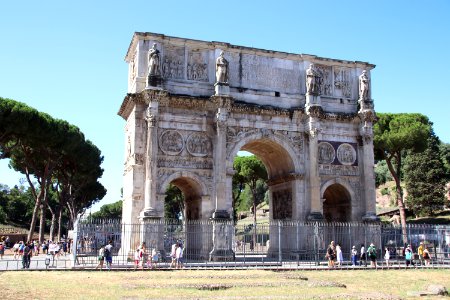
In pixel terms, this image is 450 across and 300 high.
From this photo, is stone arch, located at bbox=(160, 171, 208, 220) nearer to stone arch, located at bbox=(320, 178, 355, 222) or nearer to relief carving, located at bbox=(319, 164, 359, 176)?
stone arch, located at bbox=(320, 178, 355, 222)

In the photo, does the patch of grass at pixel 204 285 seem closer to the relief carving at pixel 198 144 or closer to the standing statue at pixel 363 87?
the relief carving at pixel 198 144

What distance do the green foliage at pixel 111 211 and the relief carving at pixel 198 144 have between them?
54761mm

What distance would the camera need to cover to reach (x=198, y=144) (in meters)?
23.8

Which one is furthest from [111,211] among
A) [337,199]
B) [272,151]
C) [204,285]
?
[204,285]

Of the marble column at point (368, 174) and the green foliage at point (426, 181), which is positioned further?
the green foliage at point (426, 181)

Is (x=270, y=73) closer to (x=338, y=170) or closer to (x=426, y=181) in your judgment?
(x=338, y=170)

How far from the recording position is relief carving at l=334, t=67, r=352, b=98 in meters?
27.2

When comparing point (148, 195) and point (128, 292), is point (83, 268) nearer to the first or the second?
point (148, 195)

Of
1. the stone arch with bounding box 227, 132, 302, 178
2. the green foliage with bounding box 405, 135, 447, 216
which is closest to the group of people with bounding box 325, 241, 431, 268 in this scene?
the stone arch with bounding box 227, 132, 302, 178

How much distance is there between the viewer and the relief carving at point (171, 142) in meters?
23.2

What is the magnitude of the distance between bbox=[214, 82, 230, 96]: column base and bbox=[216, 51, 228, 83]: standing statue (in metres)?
0.16

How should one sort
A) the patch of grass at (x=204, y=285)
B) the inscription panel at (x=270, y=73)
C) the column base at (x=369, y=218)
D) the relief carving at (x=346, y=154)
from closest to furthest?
the patch of grass at (x=204, y=285)
the column base at (x=369, y=218)
the inscription panel at (x=270, y=73)
the relief carving at (x=346, y=154)

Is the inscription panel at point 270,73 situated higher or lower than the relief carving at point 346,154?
higher

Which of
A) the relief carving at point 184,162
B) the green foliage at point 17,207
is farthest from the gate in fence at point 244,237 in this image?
the green foliage at point 17,207
